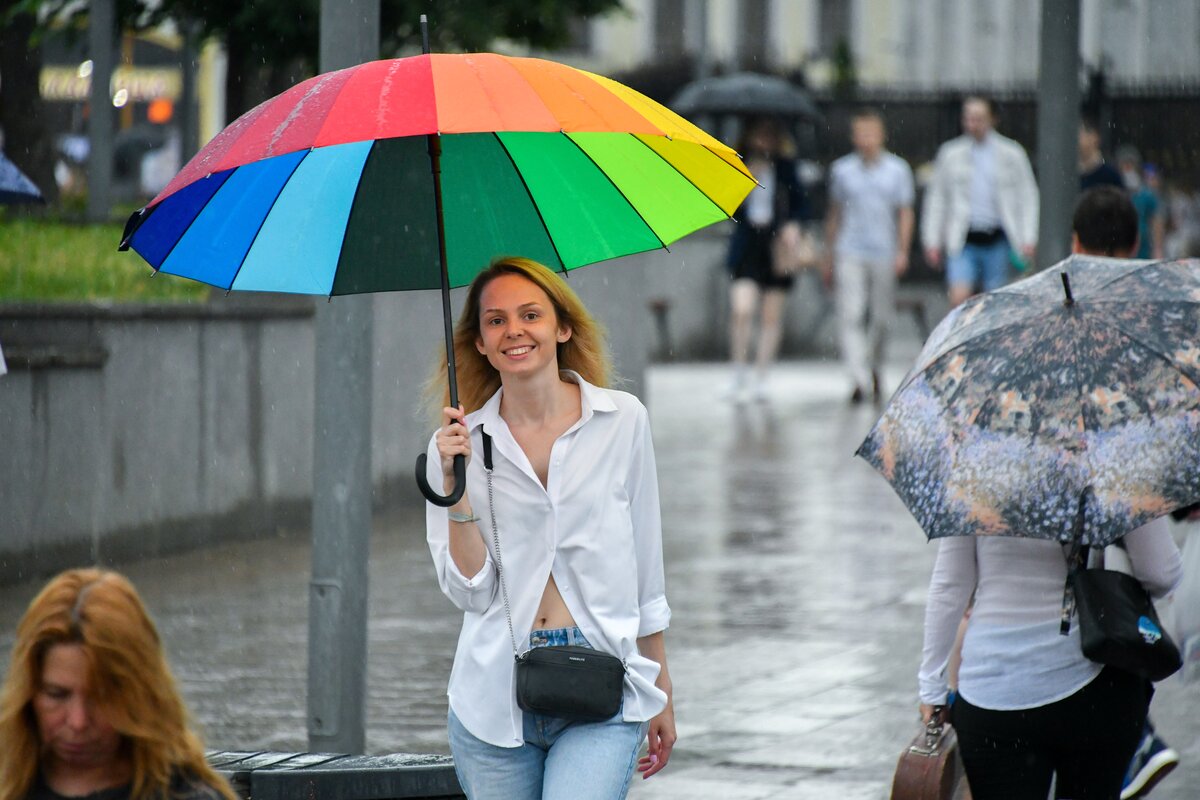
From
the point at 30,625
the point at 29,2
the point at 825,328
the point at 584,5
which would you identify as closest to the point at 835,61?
the point at 825,328

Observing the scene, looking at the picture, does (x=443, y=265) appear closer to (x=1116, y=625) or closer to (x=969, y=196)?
(x=1116, y=625)

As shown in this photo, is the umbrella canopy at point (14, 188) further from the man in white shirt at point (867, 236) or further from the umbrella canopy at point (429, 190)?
the man in white shirt at point (867, 236)

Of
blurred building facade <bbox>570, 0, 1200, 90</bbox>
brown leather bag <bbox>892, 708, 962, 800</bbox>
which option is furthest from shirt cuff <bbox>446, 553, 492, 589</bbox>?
blurred building facade <bbox>570, 0, 1200, 90</bbox>

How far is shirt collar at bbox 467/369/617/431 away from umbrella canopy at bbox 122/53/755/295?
15.2 inches

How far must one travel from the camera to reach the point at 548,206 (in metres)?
4.65

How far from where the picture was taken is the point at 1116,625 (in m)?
4.13

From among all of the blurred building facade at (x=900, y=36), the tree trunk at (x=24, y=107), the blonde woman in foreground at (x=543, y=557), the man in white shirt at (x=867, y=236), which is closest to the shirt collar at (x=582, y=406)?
the blonde woman in foreground at (x=543, y=557)

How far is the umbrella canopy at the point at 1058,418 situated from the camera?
4129 mm

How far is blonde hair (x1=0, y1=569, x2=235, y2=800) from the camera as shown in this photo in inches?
120

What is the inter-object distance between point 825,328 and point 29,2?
13.1 meters

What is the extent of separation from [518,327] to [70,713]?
1.43m

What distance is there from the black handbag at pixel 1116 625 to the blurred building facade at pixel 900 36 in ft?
149

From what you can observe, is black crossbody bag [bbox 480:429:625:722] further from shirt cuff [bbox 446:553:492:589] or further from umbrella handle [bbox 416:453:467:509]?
umbrella handle [bbox 416:453:467:509]

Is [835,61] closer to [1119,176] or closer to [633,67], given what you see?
[633,67]
